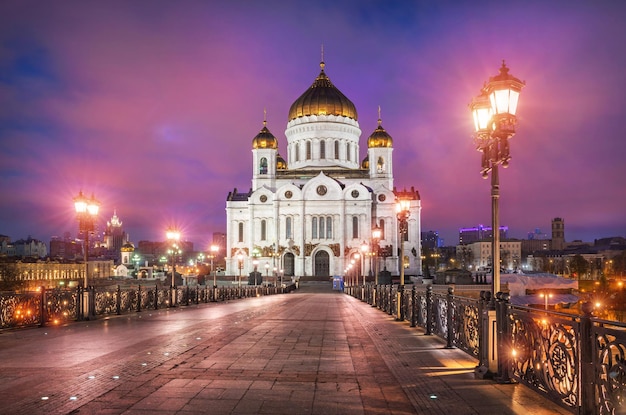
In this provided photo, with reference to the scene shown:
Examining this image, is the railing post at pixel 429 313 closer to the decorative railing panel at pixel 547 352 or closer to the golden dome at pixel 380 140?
the decorative railing panel at pixel 547 352

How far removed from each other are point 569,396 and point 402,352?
205 inches

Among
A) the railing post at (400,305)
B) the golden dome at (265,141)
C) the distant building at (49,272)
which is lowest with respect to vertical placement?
the distant building at (49,272)

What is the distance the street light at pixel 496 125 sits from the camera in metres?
9.03

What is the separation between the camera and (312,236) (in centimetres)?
8194

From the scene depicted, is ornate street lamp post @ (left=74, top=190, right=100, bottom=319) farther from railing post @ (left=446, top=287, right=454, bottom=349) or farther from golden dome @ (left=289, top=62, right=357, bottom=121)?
golden dome @ (left=289, top=62, right=357, bottom=121)

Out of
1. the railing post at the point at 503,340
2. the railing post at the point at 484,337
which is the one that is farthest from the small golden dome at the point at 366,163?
the railing post at the point at 503,340

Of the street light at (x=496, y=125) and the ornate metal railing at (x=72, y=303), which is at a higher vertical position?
the street light at (x=496, y=125)

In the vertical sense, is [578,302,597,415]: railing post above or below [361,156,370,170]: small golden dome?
below

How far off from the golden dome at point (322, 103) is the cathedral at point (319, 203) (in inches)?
5.9

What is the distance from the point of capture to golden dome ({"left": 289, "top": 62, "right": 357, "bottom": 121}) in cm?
8806

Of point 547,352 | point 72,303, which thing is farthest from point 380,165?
point 547,352

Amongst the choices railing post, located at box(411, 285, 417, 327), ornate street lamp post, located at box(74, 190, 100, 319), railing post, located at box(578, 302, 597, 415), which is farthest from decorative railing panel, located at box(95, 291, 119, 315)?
railing post, located at box(578, 302, 597, 415)

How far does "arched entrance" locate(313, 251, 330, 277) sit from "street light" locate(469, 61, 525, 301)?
72083 millimetres

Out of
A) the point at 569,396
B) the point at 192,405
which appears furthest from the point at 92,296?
the point at 569,396
